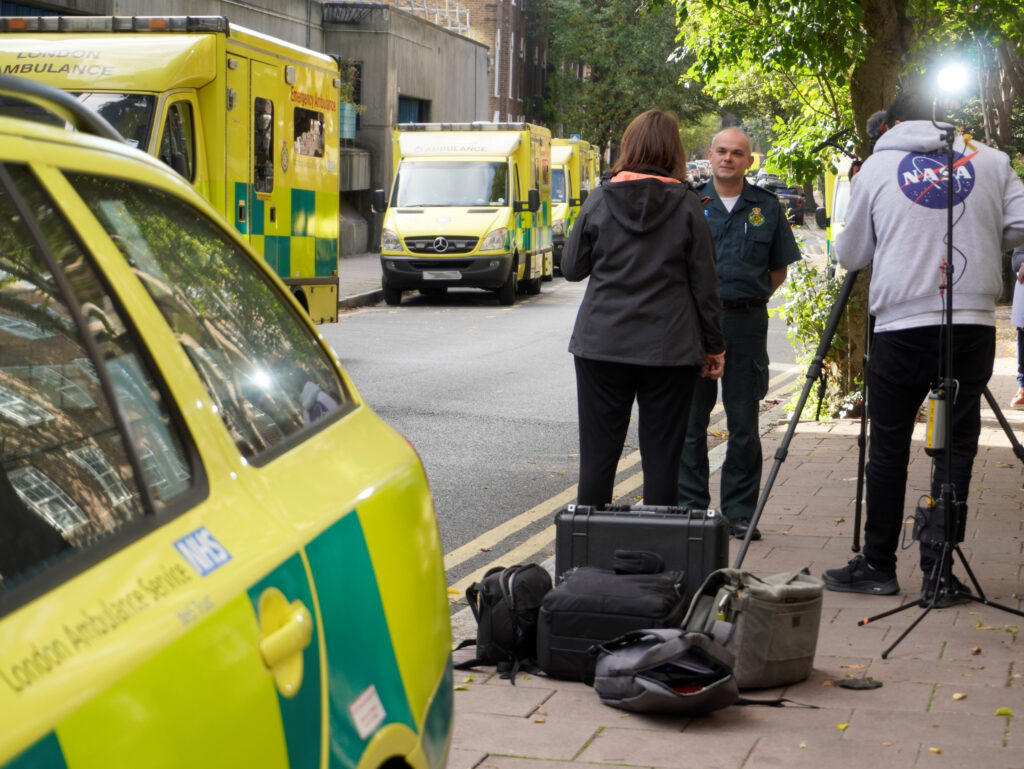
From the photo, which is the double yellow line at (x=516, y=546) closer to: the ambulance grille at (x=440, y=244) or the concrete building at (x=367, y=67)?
the ambulance grille at (x=440, y=244)

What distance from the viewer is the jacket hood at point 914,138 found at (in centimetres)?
570

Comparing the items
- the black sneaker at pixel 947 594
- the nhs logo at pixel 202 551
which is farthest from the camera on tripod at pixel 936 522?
the nhs logo at pixel 202 551

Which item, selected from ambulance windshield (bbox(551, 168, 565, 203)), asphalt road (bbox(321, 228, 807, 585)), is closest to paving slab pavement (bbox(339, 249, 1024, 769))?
asphalt road (bbox(321, 228, 807, 585))

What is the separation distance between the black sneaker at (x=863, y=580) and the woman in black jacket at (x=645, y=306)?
0.79 m

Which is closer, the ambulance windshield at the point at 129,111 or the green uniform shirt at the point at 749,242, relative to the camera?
the green uniform shirt at the point at 749,242

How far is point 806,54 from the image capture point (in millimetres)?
11211

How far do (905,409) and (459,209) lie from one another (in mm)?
17944

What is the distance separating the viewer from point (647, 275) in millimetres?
5691

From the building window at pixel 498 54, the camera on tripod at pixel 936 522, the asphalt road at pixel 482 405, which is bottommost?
the asphalt road at pixel 482 405

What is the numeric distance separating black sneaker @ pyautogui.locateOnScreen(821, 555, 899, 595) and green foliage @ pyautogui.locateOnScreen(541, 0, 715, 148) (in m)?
53.1

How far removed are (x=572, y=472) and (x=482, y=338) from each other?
29.5 feet

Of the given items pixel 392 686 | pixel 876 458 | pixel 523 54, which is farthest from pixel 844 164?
pixel 523 54

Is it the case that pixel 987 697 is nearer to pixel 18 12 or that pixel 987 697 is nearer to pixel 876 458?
pixel 876 458

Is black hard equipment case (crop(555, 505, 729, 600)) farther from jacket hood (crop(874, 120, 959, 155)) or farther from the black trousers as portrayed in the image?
jacket hood (crop(874, 120, 959, 155))
